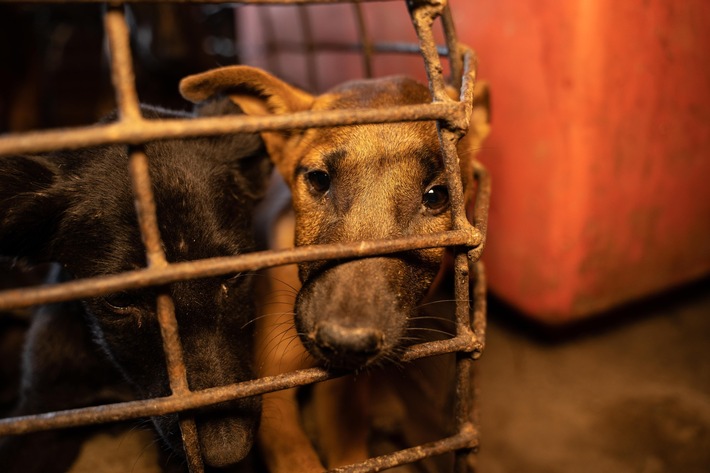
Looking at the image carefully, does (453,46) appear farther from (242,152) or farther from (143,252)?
(143,252)

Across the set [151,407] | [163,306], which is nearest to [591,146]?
[163,306]

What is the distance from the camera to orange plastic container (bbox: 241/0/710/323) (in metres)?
2.58

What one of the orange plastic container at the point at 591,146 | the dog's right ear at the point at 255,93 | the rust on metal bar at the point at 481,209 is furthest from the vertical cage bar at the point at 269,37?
the rust on metal bar at the point at 481,209

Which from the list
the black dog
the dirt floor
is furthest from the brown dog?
the dirt floor

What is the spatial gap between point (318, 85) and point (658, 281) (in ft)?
9.45

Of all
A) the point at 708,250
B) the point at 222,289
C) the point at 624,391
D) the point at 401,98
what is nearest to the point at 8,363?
the point at 222,289

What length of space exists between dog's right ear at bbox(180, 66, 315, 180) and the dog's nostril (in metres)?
0.77

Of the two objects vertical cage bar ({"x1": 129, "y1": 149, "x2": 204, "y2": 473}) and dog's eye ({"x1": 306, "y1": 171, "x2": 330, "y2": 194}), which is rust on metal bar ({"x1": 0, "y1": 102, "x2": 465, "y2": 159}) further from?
dog's eye ({"x1": 306, "y1": 171, "x2": 330, "y2": 194})

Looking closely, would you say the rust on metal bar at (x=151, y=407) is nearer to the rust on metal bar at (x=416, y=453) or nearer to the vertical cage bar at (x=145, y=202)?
the vertical cage bar at (x=145, y=202)

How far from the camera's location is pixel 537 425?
2846mm

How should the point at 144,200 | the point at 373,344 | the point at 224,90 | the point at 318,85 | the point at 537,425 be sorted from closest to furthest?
the point at 144,200
the point at 373,344
the point at 224,90
the point at 537,425
the point at 318,85

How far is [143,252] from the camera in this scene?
176 centimetres

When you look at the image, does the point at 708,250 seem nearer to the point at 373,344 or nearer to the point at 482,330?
the point at 482,330

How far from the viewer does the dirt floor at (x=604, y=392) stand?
2604mm
